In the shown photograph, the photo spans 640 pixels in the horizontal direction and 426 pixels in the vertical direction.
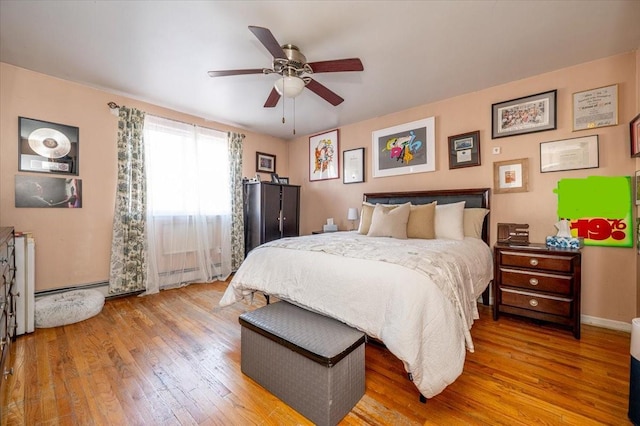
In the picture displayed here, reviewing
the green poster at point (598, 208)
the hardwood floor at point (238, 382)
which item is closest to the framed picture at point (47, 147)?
the hardwood floor at point (238, 382)

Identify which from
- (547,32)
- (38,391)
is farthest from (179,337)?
(547,32)

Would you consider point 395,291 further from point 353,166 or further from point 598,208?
point 353,166

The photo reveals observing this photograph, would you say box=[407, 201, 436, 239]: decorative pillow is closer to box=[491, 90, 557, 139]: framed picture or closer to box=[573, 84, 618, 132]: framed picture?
box=[491, 90, 557, 139]: framed picture

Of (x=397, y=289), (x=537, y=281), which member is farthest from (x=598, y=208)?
(x=397, y=289)

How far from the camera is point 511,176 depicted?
2.92m

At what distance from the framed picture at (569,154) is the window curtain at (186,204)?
4098mm

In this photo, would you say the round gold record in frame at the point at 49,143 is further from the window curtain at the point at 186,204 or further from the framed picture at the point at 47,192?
the window curtain at the point at 186,204

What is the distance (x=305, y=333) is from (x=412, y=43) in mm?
2413

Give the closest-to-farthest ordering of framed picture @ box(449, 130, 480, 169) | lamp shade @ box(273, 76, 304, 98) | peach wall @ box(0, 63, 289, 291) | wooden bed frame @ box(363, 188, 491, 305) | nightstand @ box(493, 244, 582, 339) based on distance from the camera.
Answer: lamp shade @ box(273, 76, 304, 98) < nightstand @ box(493, 244, 582, 339) < peach wall @ box(0, 63, 289, 291) < wooden bed frame @ box(363, 188, 491, 305) < framed picture @ box(449, 130, 480, 169)

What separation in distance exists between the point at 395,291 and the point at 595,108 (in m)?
2.78

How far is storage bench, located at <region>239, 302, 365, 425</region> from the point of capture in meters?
1.33

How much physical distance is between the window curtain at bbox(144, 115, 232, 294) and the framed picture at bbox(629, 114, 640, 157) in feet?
15.0

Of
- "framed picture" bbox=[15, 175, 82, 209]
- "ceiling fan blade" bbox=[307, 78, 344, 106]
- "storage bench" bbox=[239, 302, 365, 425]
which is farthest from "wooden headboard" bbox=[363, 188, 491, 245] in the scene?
"framed picture" bbox=[15, 175, 82, 209]

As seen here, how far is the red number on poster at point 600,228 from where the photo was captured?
239cm
